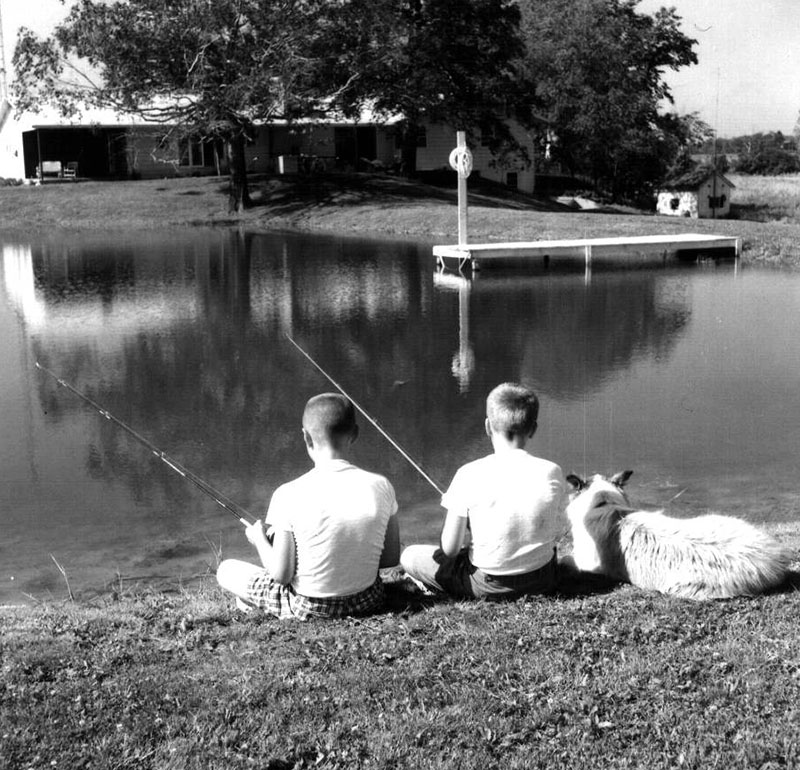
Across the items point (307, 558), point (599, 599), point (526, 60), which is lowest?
point (599, 599)

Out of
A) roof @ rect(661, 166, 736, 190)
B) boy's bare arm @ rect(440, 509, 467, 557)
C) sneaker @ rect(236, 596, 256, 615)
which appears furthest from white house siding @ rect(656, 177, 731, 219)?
sneaker @ rect(236, 596, 256, 615)

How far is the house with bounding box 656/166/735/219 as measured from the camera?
143 feet

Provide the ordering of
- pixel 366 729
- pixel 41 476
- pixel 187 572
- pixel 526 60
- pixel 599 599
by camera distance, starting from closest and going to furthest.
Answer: pixel 366 729 < pixel 599 599 < pixel 187 572 < pixel 41 476 < pixel 526 60

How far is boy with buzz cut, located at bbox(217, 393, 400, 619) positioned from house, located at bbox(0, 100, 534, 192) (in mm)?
42579

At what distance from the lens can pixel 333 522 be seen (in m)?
4.34

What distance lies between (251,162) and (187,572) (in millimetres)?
43954

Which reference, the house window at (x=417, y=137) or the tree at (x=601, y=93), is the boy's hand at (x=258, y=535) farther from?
the house window at (x=417, y=137)

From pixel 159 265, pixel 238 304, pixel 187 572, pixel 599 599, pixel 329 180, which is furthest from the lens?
pixel 329 180

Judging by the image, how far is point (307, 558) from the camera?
173 inches

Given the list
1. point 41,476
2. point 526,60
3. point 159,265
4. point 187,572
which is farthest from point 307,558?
point 526,60

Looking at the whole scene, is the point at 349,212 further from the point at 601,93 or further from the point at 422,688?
the point at 422,688

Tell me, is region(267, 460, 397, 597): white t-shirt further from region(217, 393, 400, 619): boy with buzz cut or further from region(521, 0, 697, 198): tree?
region(521, 0, 697, 198): tree

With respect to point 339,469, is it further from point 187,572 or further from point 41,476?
point 41,476

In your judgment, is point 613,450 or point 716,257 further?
point 716,257
